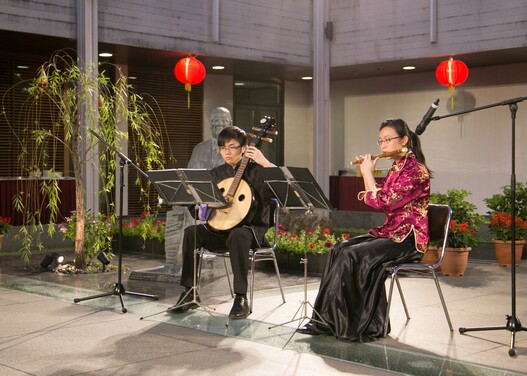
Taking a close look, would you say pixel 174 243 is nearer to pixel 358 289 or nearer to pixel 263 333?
pixel 263 333

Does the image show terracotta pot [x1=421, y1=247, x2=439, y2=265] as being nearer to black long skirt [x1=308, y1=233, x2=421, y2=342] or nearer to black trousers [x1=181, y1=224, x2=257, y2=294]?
black trousers [x1=181, y1=224, x2=257, y2=294]

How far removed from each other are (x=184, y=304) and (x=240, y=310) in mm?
485

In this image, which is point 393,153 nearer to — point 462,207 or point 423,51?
point 462,207

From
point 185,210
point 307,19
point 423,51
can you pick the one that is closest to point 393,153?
point 185,210

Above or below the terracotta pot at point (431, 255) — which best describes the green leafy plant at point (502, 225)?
above

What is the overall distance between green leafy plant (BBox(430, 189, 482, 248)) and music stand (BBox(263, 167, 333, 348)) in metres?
3.07

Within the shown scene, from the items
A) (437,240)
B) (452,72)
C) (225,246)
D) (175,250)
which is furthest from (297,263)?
(452,72)

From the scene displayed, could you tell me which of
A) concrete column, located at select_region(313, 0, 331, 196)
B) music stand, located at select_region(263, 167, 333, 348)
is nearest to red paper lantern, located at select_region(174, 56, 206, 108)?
concrete column, located at select_region(313, 0, 331, 196)

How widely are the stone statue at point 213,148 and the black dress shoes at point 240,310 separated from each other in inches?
74.0

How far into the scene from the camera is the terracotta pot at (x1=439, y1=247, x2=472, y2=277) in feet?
27.9

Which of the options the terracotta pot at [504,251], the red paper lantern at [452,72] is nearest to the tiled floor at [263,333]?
the terracotta pot at [504,251]

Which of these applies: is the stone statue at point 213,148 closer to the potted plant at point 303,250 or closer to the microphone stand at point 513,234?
the potted plant at point 303,250

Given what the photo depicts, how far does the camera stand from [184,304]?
6469 mm

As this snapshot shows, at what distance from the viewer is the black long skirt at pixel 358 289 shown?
5535 mm
